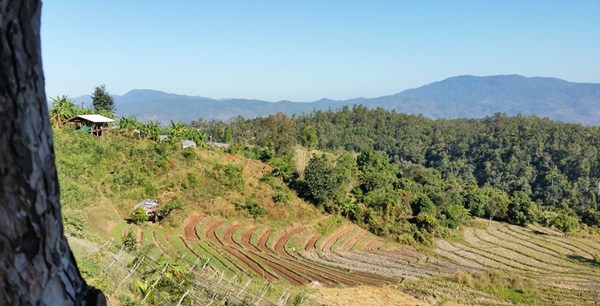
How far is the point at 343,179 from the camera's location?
94.6 feet

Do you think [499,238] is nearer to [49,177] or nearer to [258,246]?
[258,246]

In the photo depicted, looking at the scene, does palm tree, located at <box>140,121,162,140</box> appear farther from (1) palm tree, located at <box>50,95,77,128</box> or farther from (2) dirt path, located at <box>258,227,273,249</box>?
(2) dirt path, located at <box>258,227,273,249</box>

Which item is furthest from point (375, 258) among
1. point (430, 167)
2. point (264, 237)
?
point (430, 167)

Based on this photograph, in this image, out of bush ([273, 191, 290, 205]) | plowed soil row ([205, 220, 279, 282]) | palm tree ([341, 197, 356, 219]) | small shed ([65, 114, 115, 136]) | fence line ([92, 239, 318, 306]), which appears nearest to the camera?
fence line ([92, 239, 318, 306])

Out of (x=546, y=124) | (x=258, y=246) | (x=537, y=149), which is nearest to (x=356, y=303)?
(x=258, y=246)

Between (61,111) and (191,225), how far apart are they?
10.6 metres

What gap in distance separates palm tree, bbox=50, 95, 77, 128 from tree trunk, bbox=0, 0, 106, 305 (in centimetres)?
2516

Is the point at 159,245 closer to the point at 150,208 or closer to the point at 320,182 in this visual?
the point at 150,208

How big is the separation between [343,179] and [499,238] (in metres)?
13.6

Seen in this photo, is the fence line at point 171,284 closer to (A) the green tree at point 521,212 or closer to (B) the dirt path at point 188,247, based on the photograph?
Result: (B) the dirt path at point 188,247

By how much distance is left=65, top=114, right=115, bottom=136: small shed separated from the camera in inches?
916

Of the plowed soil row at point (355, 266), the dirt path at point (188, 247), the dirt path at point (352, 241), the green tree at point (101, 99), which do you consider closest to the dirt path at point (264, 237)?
the plowed soil row at point (355, 266)

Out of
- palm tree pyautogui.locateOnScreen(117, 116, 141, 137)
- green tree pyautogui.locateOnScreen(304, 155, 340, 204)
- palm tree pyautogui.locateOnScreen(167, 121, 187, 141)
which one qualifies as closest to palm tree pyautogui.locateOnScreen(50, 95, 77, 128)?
palm tree pyautogui.locateOnScreen(117, 116, 141, 137)

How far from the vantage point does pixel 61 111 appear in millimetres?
23875
